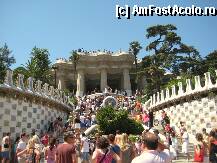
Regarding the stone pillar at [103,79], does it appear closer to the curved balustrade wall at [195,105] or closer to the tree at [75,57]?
the tree at [75,57]

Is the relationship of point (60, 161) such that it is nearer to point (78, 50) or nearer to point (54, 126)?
point (54, 126)

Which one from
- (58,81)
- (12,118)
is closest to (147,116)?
(12,118)

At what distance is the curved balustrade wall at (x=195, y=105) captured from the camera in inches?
1086

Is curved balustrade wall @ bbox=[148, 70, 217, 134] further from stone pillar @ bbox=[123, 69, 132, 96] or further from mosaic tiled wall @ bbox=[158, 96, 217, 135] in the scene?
stone pillar @ bbox=[123, 69, 132, 96]

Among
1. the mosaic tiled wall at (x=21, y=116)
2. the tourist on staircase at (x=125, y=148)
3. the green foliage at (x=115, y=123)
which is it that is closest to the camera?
the tourist on staircase at (x=125, y=148)

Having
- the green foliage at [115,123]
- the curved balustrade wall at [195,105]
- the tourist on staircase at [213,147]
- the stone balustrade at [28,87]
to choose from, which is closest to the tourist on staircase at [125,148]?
the tourist on staircase at [213,147]

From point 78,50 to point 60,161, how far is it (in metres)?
59.6

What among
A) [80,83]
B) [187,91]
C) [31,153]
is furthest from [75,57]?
[31,153]

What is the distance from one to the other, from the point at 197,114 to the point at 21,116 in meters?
13.3

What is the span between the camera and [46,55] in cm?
5119

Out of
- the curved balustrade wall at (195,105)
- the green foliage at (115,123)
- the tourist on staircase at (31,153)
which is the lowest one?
the tourist on staircase at (31,153)

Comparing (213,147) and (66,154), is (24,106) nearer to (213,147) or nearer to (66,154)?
(66,154)

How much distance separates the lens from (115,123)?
24391mm

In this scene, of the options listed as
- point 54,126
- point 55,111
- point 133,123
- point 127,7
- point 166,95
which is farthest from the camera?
point 166,95
